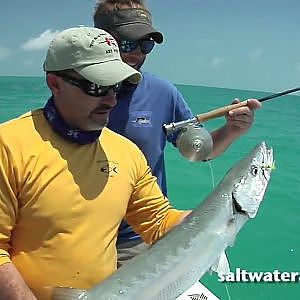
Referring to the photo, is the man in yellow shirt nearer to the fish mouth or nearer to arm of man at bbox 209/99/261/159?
the fish mouth

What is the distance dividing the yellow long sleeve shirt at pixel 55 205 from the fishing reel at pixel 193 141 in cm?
94

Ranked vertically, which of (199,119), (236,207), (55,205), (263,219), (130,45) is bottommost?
(263,219)

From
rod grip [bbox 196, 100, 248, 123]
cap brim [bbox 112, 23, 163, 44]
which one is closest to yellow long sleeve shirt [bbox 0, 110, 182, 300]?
cap brim [bbox 112, 23, 163, 44]

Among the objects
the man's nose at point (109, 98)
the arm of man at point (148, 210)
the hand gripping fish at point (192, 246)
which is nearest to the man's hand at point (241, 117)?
the hand gripping fish at point (192, 246)

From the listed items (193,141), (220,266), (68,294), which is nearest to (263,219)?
(193,141)

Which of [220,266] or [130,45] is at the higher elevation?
[130,45]

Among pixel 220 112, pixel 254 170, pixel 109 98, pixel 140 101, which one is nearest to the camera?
pixel 109 98

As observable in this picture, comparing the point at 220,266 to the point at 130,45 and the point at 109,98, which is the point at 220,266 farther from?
the point at 130,45

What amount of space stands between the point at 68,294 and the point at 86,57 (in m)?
0.86

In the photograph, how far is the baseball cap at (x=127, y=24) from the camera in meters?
2.90

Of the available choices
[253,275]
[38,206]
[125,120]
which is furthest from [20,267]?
[253,275]

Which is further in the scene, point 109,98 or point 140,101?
point 140,101

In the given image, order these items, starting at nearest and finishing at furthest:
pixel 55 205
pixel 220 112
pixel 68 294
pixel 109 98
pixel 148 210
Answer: pixel 68 294 → pixel 55 205 → pixel 109 98 → pixel 148 210 → pixel 220 112

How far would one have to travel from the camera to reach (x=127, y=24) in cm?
294
